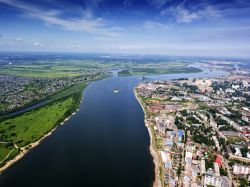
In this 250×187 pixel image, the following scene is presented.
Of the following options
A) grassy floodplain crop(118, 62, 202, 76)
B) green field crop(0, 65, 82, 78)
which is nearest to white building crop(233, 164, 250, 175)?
green field crop(0, 65, 82, 78)

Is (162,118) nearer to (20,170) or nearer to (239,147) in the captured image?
(239,147)

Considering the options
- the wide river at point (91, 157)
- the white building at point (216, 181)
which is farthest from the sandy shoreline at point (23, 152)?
the white building at point (216, 181)

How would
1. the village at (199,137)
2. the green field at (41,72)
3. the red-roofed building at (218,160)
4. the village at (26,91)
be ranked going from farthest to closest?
the green field at (41,72) → the village at (26,91) → the red-roofed building at (218,160) → the village at (199,137)

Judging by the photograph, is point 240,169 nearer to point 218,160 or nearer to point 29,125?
point 218,160

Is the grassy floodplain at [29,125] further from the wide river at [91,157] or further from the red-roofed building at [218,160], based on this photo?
the red-roofed building at [218,160]

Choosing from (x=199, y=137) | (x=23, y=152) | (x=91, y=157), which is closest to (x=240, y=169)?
(x=199, y=137)

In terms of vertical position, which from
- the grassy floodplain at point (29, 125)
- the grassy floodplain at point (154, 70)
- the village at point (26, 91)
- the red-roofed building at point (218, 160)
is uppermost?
the grassy floodplain at point (154, 70)

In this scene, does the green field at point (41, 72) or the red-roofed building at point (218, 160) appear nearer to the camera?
the red-roofed building at point (218, 160)
